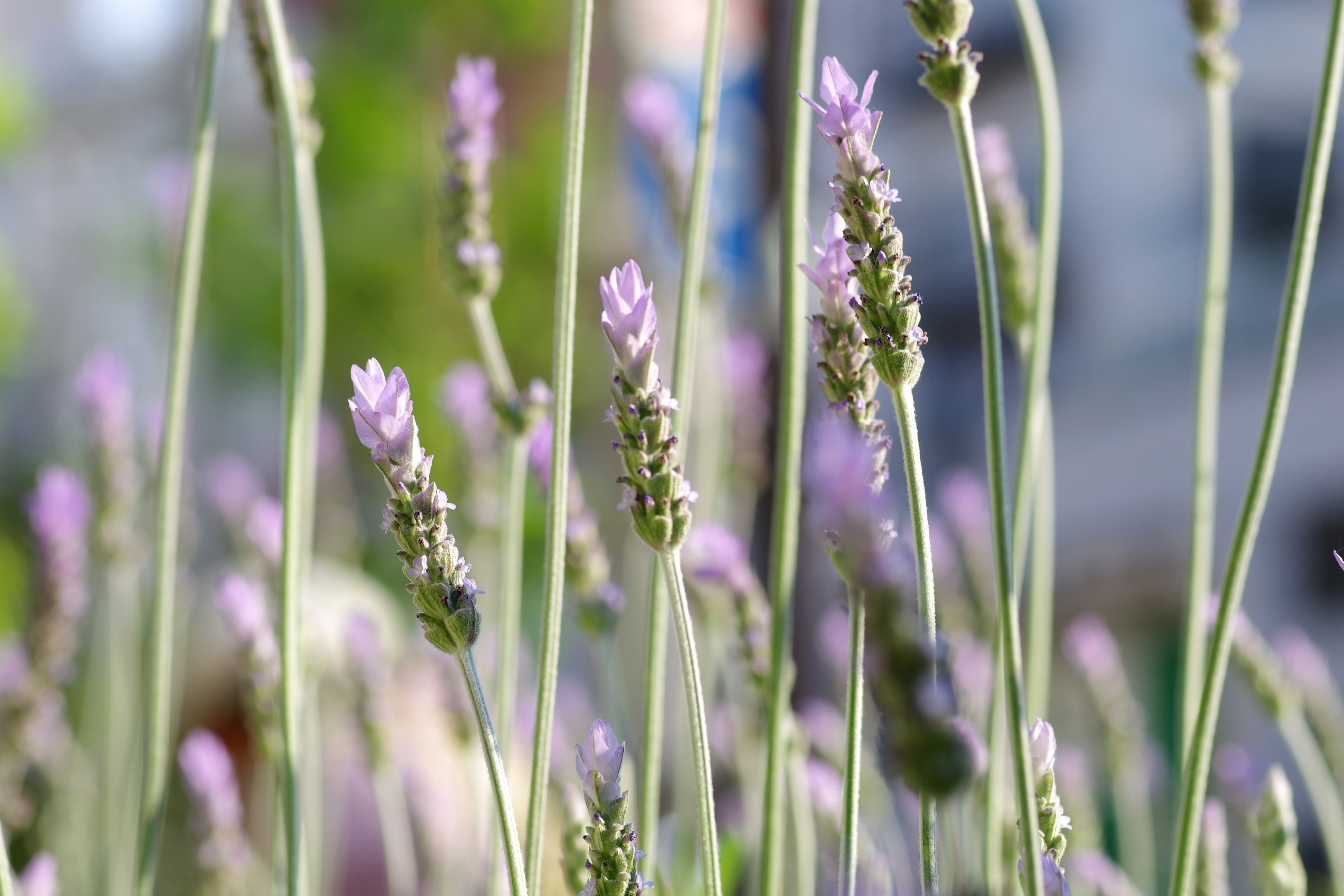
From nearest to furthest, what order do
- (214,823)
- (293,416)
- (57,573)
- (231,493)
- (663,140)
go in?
(293,416), (214,823), (57,573), (663,140), (231,493)

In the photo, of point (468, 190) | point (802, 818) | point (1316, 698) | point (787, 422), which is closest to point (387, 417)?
point (787, 422)

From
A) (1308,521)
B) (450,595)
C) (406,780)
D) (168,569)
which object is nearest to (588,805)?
(450,595)

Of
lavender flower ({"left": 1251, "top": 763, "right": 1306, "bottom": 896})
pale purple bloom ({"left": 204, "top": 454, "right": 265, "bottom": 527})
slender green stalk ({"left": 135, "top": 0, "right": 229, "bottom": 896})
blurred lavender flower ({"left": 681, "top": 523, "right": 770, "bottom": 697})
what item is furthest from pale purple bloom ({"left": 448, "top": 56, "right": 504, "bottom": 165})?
pale purple bloom ({"left": 204, "top": 454, "right": 265, "bottom": 527})

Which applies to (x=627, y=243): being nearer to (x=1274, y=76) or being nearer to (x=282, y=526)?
(x=1274, y=76)

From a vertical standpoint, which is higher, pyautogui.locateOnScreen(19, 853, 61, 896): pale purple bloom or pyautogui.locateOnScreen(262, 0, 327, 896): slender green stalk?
pyautogui.locateOnScreen(262, 0, 327, 896): slender green stalk

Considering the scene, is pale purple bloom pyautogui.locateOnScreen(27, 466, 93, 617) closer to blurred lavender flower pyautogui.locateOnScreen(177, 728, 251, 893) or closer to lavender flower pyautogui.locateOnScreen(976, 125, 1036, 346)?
blurred lavender flower pyautogui.locateOnScreen(177, 728, 251, 893)

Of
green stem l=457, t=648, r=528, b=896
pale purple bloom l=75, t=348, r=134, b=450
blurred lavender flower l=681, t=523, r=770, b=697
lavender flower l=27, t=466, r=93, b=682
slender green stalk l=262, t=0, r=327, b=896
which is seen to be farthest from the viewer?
pale purple bloom l=75, t=348, r=134, b=450

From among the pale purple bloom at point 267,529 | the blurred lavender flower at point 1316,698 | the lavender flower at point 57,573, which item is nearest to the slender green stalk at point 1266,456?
the blurred lavender flower at point 1316,698

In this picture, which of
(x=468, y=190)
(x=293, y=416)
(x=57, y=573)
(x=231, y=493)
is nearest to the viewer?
(x=293, y=416)

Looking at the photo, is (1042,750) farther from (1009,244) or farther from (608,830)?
(1009,244)
